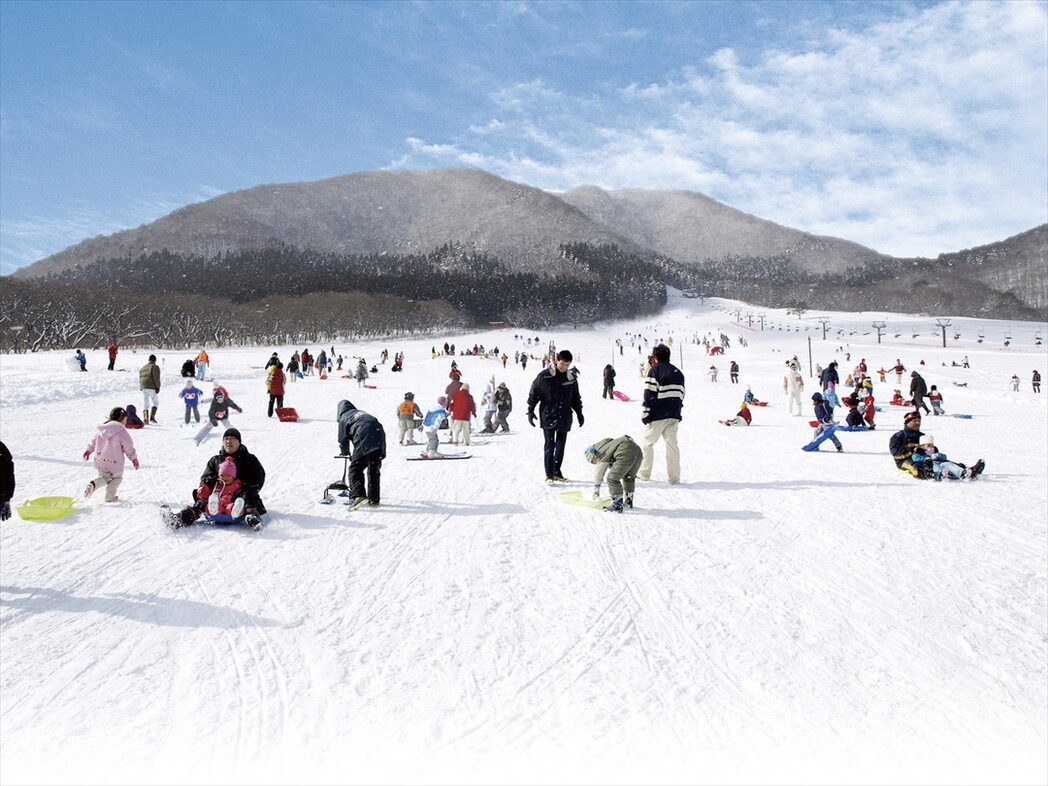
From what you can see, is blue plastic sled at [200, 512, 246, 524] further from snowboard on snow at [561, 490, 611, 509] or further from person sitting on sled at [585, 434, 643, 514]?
person sitting on sled at [585, 434, 643, 514]

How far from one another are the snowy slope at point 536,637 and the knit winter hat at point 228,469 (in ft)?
1.77

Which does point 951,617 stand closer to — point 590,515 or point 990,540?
point 990,540

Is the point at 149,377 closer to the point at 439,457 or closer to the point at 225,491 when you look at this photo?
the point at 439,457

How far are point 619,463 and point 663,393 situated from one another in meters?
1.44

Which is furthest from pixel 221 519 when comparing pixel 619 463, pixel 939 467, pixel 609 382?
pixel 609 382

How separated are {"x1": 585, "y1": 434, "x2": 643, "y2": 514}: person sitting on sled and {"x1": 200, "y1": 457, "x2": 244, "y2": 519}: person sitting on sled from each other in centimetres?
365

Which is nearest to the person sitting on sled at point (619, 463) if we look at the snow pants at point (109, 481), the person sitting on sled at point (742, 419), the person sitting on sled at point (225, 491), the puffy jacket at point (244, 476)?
the puffy jacket at point (244, 476)

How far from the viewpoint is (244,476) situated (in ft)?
21.5

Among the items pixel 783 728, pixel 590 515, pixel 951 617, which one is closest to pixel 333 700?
pixel 783 728

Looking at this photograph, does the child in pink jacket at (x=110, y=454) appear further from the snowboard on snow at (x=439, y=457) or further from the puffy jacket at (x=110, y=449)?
the snowboard on snow at (x=439, y=457)

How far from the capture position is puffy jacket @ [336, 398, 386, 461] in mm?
7004

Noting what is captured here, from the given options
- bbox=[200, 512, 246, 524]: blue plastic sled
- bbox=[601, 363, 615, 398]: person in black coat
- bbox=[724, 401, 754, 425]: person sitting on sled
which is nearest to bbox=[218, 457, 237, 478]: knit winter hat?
bbox=[200, 512, 246, 524]: blue plastic sled

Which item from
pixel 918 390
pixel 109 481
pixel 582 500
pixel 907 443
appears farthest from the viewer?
pixel 918 390

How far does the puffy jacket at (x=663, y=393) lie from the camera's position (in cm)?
795
